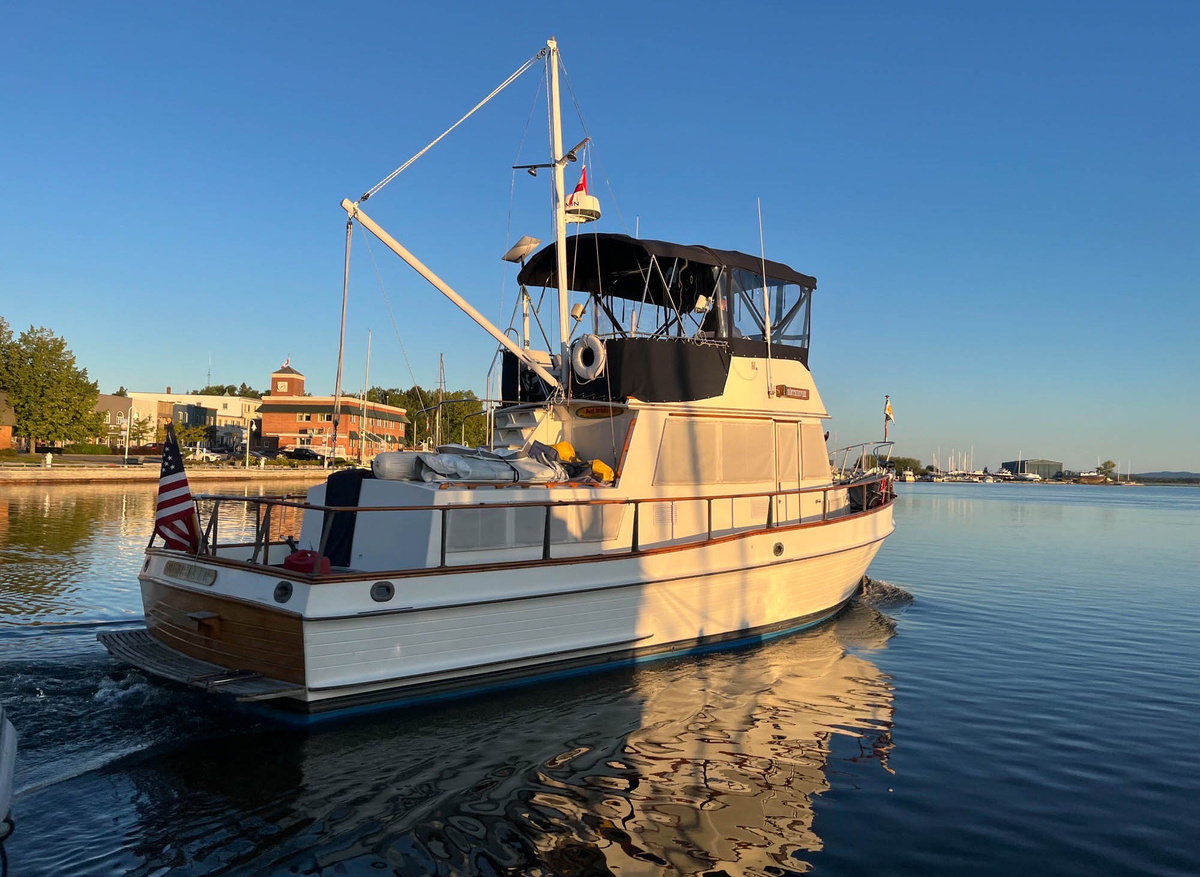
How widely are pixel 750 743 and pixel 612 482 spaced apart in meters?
3.90

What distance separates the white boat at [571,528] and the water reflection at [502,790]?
634mm

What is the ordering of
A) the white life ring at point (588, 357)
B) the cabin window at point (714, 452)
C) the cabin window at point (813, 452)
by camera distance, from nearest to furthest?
the white life ring at point (588, 357)
the cabin window at point (714, 452)
the cabin window at point (813, 452)

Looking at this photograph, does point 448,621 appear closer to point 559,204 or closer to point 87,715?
point 87,715

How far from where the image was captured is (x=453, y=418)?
8025 centimetres

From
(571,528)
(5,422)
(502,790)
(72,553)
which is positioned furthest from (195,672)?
(5,422)

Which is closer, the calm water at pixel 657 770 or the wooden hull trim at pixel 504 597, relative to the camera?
the calm water at pixel 657 770

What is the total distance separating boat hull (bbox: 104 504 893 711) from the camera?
751 centimetres

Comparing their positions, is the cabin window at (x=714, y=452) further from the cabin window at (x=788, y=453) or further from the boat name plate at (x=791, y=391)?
the boat name plate at (x=791, y=391)

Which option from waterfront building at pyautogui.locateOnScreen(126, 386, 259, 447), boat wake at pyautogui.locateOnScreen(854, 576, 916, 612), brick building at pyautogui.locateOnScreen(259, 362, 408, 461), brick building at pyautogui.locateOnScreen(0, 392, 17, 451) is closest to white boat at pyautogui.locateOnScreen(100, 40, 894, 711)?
boat wake at pyautogui.locateOnScreen(854, 576, 916, 612)

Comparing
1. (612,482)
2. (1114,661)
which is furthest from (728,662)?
(1114,661)

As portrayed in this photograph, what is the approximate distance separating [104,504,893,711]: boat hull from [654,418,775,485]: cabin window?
3.99 feet

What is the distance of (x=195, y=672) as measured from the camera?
25.5 ft

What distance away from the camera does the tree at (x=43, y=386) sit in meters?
58.6

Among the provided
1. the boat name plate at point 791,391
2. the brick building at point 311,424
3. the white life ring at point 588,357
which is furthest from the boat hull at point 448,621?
the brick building at point 311,424
